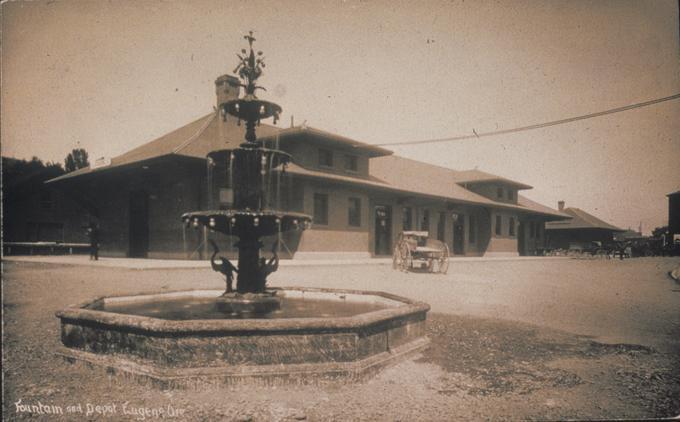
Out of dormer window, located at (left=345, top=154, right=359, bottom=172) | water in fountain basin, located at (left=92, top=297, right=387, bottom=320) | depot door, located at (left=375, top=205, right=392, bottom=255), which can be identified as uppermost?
dormer window, located at (left=345, top=154, right=359, bottom=172)

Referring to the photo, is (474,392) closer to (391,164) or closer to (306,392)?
(306,392)

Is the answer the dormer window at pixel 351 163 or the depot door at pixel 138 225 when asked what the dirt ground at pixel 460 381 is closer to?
the depot door at pixel 138 225

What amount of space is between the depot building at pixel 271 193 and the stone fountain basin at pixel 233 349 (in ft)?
38.6

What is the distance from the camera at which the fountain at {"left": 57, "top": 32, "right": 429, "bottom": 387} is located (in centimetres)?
367

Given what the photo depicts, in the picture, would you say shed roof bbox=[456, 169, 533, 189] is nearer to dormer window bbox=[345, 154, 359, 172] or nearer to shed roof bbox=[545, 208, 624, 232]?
dormer window bbox=[345, 154, 359, 172]

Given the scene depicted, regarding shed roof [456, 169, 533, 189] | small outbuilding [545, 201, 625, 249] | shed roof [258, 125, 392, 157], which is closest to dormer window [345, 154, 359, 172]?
shed roof [258, 125, 392, 157]

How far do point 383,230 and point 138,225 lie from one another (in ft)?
43.9

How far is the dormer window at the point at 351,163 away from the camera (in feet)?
77.3

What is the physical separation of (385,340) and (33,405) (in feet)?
10.2

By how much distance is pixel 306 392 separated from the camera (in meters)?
3.56

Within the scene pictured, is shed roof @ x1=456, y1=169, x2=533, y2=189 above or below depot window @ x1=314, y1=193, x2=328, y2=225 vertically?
above

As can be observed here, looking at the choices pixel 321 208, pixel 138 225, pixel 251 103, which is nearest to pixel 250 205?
pixel 251 103

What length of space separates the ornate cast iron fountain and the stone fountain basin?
155 cm

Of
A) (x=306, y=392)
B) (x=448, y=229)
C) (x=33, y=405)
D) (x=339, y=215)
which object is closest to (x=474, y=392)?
(x=306, y=392)
